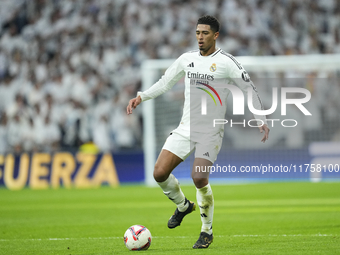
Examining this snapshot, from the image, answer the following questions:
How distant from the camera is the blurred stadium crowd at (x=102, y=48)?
17.8 m

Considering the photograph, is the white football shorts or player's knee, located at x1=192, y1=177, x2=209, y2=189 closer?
player's knee, located at x1=192, y1=177, x2=209, y2=189

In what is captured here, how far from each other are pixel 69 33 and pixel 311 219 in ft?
44.0

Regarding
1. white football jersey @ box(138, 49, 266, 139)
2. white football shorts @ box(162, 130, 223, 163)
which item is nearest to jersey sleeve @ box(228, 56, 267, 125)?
white football jersey @ box(138, 49, 266, 139)

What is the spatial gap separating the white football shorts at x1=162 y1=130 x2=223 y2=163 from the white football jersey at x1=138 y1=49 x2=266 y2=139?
6cm

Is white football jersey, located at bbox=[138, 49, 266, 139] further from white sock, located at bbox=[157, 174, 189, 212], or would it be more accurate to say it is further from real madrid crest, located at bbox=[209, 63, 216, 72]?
white sock, located at bbox=[157, 174, 189, 212]

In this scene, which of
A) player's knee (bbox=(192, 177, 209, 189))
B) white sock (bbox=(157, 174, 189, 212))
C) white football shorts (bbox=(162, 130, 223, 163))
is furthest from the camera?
white sock (bbox=(157, 174, 189, 212))

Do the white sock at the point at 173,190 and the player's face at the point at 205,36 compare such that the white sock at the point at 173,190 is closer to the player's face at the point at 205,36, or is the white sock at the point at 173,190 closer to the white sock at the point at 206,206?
the white sock at the point at 206,206

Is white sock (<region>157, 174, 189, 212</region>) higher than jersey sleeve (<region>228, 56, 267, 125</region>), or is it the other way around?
jersey sleeve (<region>228, 56, 267, 125</region>)

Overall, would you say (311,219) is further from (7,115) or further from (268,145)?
(7,115)

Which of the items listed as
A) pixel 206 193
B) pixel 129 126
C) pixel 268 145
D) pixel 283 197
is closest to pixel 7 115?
pixel 129 126

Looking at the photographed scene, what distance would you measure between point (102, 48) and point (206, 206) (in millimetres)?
14174

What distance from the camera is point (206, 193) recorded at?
19.1 ft

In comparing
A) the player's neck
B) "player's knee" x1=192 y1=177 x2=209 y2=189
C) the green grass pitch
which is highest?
the player's neck

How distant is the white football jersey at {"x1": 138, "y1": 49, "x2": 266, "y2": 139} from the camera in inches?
234
